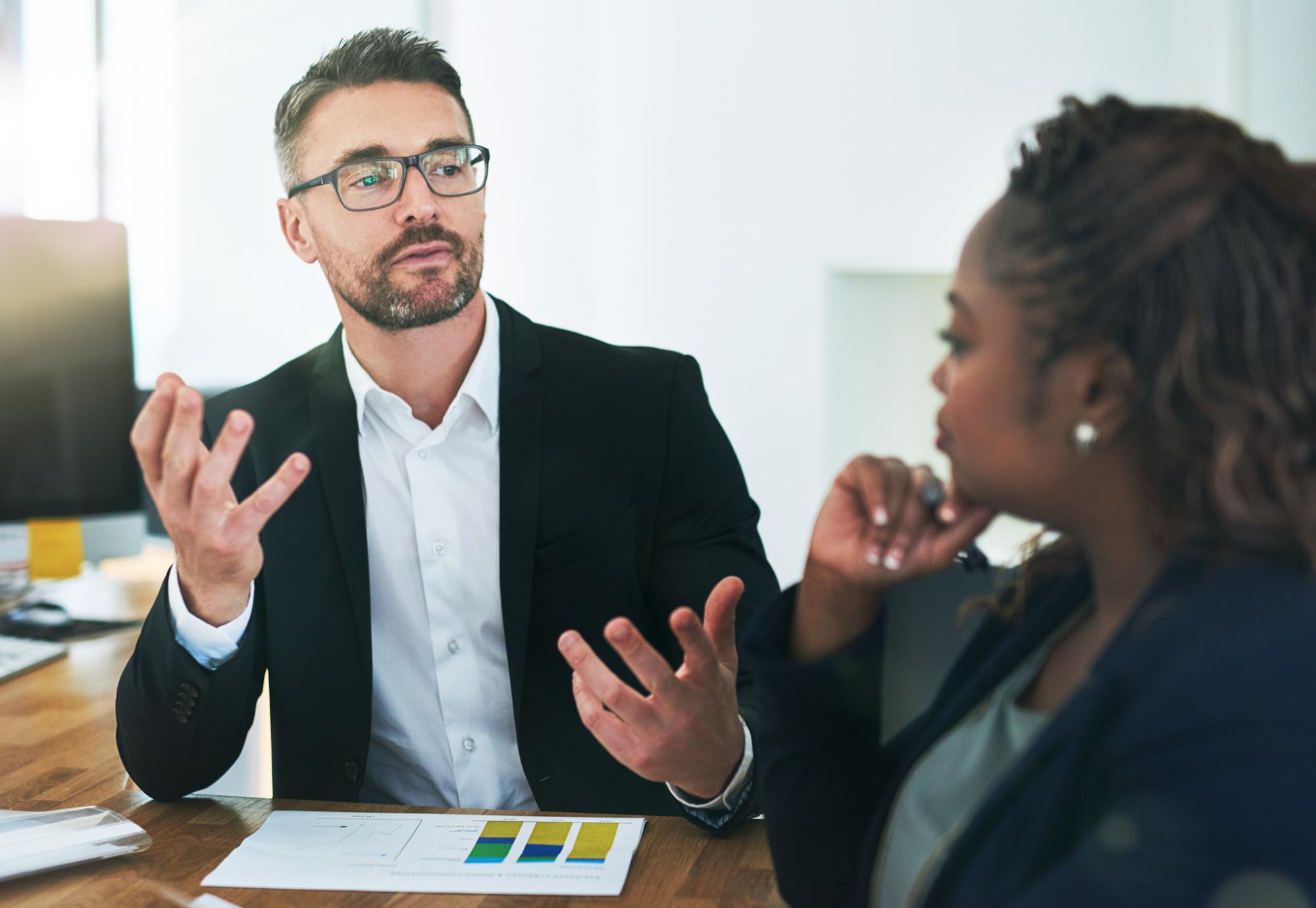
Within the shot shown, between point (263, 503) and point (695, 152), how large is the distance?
8.91ft

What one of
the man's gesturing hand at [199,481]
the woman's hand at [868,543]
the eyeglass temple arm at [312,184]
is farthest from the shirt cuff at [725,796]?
the eyeglass temple arm at [312,184]

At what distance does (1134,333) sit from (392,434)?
3.57 ft

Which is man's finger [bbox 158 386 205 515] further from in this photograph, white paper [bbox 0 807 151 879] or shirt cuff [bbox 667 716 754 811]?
shirt cuff [bbox 667 716 754 811]

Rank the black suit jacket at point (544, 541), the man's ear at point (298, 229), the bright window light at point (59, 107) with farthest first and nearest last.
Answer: the bright window light at point (59, 107) < the man's ear at point (298, 229) < the black suit jacket at point (544, 541)

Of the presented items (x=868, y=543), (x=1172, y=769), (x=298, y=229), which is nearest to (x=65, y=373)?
(x=298, y=229)

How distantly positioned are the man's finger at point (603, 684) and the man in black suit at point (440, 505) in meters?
0.29

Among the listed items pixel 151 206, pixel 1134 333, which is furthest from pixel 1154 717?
pixel 151 206

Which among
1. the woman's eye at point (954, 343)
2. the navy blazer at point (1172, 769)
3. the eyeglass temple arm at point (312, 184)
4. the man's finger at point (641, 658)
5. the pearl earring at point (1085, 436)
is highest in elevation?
the eyeglass temple arm at point (312, 184)

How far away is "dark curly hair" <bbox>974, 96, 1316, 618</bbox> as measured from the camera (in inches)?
24.5

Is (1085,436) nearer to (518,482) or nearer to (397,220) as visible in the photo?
(518,482)

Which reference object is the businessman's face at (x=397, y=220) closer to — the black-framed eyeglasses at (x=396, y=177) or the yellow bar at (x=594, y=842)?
the black-framed eyeglasses at (x=396, y=177)

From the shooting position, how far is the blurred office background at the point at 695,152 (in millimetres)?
3355

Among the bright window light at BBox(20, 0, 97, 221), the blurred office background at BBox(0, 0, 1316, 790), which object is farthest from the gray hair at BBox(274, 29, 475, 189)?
the bright window light at BBox(20, 0, 97, 221)

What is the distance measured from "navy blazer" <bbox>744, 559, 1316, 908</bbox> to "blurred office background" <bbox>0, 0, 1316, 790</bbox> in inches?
108
